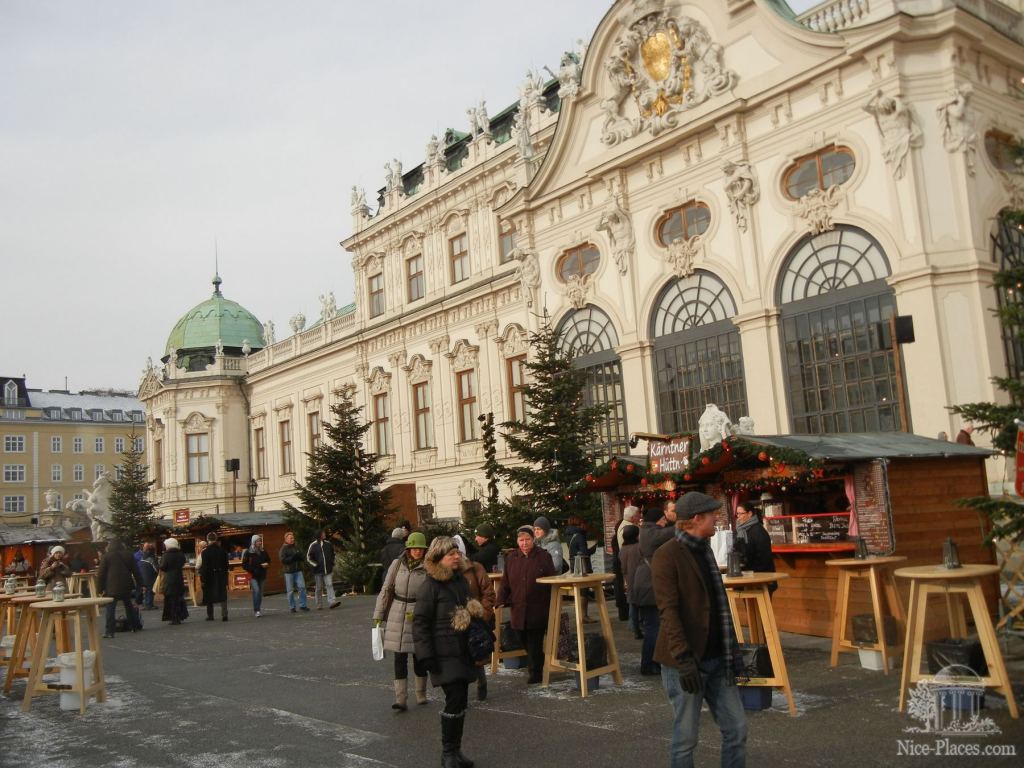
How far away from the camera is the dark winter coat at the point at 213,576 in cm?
2094

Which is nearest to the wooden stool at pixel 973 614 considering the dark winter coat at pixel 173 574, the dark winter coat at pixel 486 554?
A: the dark winter coat at pixel 486 554

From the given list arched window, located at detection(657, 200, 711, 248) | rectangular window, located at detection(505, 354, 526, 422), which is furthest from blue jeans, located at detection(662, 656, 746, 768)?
rectangular window, located at detection(505, 354, 526, 422)

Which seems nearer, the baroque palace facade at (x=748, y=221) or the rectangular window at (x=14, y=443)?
the baroque palace facade at (x=748, y=221)

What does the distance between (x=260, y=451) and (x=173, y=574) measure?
96.4 ft

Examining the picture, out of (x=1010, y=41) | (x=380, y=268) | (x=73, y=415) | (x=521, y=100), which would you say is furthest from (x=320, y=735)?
(x=73, y=415)

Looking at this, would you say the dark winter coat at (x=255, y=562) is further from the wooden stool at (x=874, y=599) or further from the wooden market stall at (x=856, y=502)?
the wooden stool at (x=874, y=599)

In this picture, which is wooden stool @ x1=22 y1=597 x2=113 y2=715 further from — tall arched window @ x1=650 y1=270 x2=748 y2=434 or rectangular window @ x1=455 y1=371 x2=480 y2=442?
rectangular window @ x1=455 y1=371 x2=480 y2=442

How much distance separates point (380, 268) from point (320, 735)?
33.8m

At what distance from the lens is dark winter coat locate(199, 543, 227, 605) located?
20.9m

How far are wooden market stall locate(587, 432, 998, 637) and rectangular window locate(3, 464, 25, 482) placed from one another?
8106 centimetres

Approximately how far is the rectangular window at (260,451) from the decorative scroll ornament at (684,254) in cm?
3010

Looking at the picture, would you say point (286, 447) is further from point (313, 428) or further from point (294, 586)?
point (294, 586)

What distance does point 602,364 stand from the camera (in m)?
27.0

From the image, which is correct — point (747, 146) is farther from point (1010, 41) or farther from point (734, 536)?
point (734, 536)
